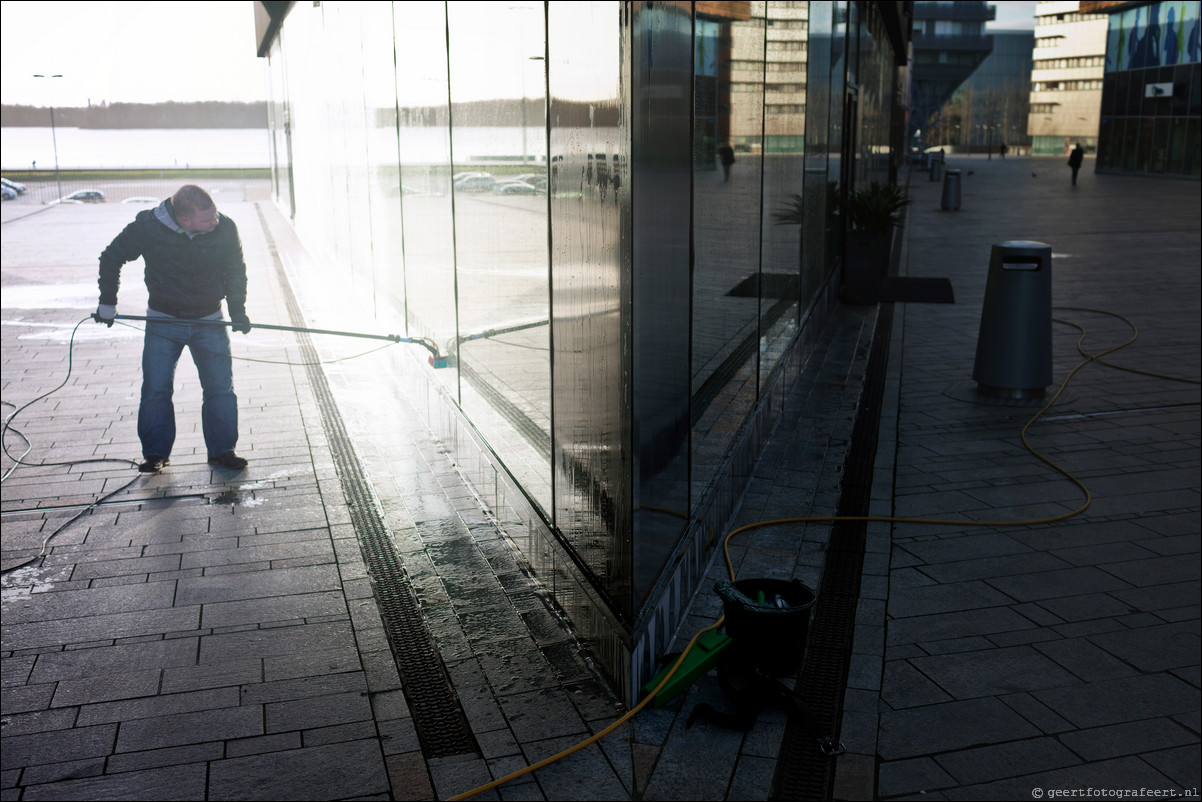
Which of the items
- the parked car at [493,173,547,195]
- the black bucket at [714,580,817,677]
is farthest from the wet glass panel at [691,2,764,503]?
the black bucket at [714,580,817,677]

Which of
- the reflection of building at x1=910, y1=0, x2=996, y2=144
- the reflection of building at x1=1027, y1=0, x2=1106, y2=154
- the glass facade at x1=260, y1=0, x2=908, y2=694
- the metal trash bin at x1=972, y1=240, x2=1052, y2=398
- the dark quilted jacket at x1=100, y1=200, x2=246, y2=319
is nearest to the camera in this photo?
the glass facade at x1=260, y1=0, x2=908, y2=694

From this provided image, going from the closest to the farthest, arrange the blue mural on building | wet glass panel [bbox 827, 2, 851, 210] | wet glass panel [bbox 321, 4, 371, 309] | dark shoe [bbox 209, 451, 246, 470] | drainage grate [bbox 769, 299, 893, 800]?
1. drainage grate [bbox 769, 299, 893, 800]
2. dark shoe [bbox 209, 451, 246, 470]
3. wet glass panel [bbox 321, 4, 371, 309]
4. wet glass panel [bbox 827, 2, 851, 210]
5. the blue mural on building

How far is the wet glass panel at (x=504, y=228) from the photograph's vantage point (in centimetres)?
445

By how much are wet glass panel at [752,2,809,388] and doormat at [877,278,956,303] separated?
477cm

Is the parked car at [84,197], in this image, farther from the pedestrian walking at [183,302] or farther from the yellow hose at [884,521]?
the yellow hose at [884,521]

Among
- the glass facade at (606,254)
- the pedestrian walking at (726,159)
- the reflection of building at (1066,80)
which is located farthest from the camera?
the reflection of building at (1066,80)

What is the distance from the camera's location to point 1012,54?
438ft

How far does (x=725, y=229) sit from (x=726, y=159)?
0.34m

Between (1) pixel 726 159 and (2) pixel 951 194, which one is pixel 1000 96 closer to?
(2) pixel 951 194

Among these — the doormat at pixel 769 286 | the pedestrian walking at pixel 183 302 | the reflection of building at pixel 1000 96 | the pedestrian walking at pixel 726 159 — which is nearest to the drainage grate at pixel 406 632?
the pedestrian walking at pixel 183 302

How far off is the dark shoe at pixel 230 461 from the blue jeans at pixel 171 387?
0.14 feet

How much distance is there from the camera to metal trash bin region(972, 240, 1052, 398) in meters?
7.41

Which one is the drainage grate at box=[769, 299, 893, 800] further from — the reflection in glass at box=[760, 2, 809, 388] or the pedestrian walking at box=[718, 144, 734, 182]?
the pedestrian walking at box=[718, 144, 734, 182]

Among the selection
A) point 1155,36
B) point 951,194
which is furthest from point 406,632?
point 1155,36
